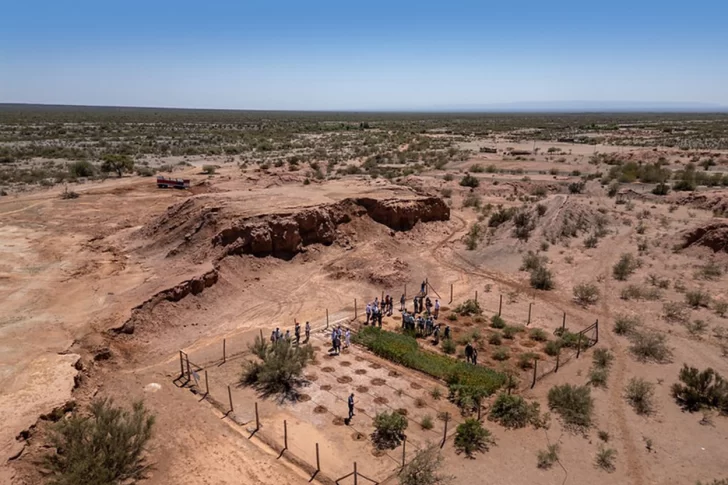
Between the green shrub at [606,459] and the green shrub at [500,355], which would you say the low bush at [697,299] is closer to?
the green shrub at [500,355]

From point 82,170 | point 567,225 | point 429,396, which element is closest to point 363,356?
point 429,396

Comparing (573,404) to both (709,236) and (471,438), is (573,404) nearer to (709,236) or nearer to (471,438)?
(471,438)

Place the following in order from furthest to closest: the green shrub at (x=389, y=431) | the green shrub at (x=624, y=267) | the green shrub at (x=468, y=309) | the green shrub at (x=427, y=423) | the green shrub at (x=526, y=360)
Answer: the green shrub at (x=624, y=267) < the green shrub at (x=468, y=309) < the green shrub at (x=526, y=360) < the green shrub at (x=427, y=423) < the green shrub at (x=389, y=431)

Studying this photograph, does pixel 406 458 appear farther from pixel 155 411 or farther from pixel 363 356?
pixel 155 411

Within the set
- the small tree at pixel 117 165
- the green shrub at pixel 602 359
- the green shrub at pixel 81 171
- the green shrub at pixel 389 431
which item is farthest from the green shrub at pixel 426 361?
the green shrub at pixel 81 171

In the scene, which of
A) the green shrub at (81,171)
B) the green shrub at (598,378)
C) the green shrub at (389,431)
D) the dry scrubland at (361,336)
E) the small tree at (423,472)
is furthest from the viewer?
the green shrub at (81,171)

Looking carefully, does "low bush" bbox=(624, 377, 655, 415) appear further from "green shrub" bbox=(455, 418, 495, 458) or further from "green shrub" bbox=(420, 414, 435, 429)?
"green shrub" bbox=(420, 414, 435, 429)

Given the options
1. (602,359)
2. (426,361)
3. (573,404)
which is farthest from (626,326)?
(426,361)

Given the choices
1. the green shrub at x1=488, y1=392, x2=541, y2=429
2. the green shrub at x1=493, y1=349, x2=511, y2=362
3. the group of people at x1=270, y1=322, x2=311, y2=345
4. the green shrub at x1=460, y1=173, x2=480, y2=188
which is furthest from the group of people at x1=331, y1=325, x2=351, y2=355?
the green shrub at x1=460, y1=173, x2=480, y2=188

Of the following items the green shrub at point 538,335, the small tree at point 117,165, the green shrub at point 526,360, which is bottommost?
the green shrub at point 538,335
